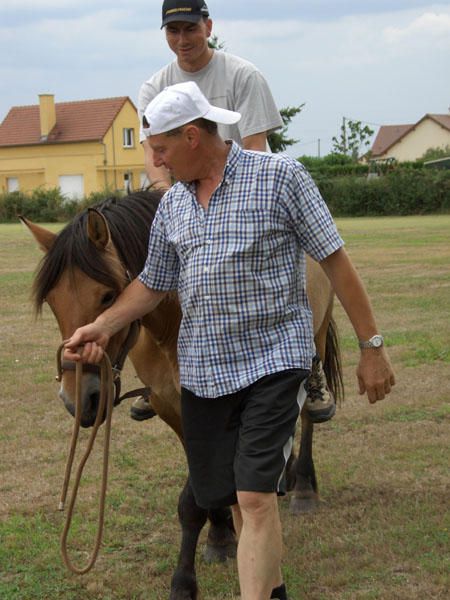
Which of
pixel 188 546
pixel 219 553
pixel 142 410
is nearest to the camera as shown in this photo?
Result: pixel 188 546

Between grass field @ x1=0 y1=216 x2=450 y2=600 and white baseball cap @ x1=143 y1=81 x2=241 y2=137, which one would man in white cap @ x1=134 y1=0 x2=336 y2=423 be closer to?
grass field @ x1=0 y1=216 x2=450 y2=600

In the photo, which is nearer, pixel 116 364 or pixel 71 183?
pixel 116 364

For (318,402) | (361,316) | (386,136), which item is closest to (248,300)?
(361,316)

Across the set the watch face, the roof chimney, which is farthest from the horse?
the roof chimney

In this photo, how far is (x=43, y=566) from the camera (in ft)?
15.3

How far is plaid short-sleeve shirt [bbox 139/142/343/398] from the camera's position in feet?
11.3

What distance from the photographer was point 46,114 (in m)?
67.7

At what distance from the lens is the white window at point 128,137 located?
219 ft

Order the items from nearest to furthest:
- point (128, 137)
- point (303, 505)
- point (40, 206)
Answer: point (303, 505) < point (40, 206) < point (128, 137)

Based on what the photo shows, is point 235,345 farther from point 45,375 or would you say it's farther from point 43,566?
point 45,375

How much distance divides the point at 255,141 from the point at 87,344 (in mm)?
1814

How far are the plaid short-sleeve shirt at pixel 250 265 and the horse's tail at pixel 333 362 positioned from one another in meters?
2.73

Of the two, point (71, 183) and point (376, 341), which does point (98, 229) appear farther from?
point (71, 183)

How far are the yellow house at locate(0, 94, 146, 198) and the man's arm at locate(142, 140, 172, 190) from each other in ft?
198
